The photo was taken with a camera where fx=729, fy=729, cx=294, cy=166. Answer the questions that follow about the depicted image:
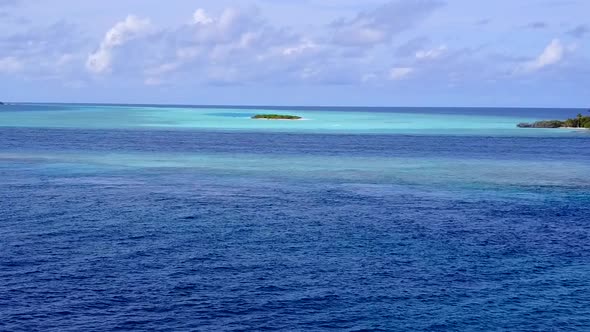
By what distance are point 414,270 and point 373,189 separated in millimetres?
27002

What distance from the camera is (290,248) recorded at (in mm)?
39250

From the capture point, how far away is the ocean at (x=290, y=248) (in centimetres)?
2891

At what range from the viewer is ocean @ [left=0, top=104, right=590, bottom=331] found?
28906mm

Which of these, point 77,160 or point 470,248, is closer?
point 470,248

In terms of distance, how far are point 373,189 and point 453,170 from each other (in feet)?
66.9

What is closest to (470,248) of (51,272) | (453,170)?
(51,272)

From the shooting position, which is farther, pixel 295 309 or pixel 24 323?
pixel 295 309

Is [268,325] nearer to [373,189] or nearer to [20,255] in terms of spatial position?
[20,255]

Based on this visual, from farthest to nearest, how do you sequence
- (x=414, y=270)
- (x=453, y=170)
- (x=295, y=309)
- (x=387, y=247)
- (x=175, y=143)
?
(x=175, y=143), (x=453, y=170), (x=387, y=247), (x=414, y=270), (x=295, y=309)

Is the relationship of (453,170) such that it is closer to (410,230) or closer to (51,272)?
(410,230)

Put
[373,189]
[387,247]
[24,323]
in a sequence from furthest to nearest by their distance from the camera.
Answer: [373,189] < [387,247] < [24,323]

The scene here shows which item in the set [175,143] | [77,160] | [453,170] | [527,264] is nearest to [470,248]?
[527,264]

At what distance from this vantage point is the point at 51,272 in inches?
1302

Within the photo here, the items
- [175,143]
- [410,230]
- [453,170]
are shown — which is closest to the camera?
[410,230]
